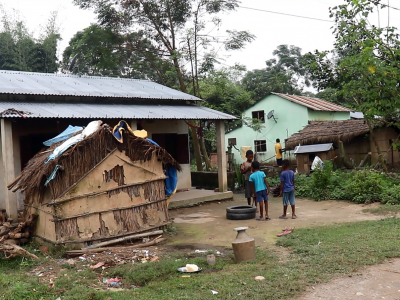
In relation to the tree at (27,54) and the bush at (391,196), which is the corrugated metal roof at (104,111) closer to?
the bush at (391,196)

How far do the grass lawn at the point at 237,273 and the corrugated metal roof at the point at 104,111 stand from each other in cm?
352

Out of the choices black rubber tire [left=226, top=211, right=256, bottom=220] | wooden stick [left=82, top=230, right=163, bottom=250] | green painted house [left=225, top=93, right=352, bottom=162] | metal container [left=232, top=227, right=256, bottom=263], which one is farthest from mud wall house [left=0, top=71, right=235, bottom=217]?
green painted house [left=225, top=93, right=352, bottom=162]

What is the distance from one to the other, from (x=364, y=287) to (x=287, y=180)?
4.53 metres

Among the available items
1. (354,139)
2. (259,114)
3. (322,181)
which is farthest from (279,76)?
(322,181)

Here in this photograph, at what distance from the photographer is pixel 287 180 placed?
9.08m

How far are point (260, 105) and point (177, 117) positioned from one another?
15162mm

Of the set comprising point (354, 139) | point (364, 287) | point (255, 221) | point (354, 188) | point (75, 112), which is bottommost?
point (364, 287)

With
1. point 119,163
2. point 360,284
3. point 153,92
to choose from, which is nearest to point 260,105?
point 153,92

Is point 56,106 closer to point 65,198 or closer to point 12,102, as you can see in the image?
point 12,102

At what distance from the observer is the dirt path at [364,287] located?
439 cm

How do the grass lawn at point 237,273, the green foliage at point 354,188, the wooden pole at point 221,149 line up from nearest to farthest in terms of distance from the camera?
the grass lawn at point 237,273, the green foliage at point 354,188, the wooden pole at point 221,149

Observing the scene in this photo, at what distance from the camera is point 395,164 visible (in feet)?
58.5

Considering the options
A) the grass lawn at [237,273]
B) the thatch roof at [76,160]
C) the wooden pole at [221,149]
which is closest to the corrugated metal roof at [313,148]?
the wooden pole at [221,149]

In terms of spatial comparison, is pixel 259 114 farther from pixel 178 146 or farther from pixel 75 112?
pixel 75 112
